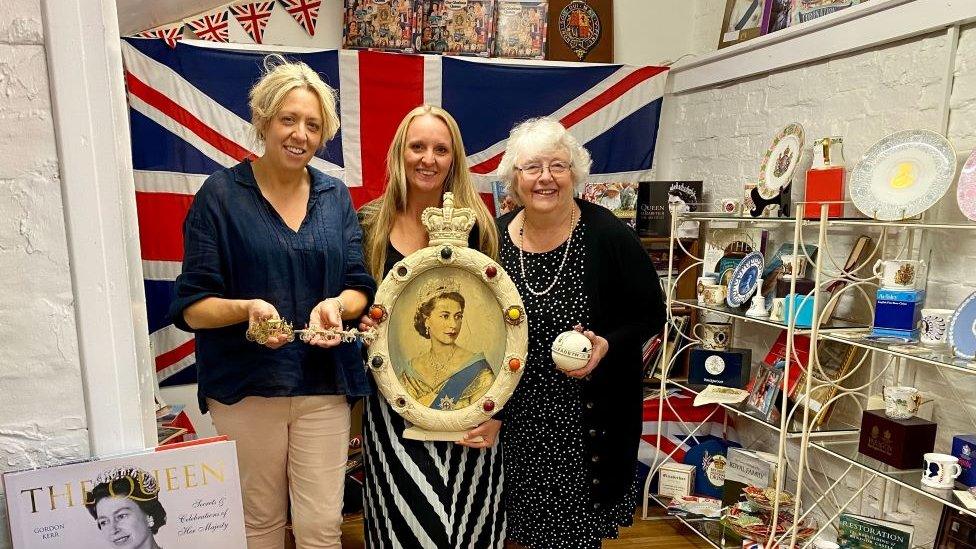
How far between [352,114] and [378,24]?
1.42 feet

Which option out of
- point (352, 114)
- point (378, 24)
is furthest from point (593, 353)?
point (378, 24)

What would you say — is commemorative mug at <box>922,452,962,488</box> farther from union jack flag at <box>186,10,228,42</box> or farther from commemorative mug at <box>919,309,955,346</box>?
union jack flag at <box>186,10,228,42</box>

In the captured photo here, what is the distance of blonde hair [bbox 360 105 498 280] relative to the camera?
1.59 metres

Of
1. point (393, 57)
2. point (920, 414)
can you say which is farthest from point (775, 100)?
point (393, 57)

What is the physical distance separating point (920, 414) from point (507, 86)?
2.15 meters

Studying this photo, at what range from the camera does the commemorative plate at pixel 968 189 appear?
69.9 inches

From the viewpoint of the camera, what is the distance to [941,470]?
183cm

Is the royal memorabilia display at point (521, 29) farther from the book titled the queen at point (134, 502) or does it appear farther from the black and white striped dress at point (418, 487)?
the book titled the queen at point (134, 502)

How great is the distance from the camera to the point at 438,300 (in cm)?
144

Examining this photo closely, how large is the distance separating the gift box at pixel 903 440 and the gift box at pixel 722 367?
0.64 meters

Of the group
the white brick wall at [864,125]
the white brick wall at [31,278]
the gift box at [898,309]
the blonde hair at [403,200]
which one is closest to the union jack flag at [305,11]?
the blonde hair at [403,200]

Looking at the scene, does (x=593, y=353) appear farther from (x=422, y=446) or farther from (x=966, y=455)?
(x=966, y=455)

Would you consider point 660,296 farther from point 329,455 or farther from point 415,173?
point 329,455

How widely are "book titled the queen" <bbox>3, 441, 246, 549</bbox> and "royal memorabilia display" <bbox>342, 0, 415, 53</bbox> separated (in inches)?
99.8
